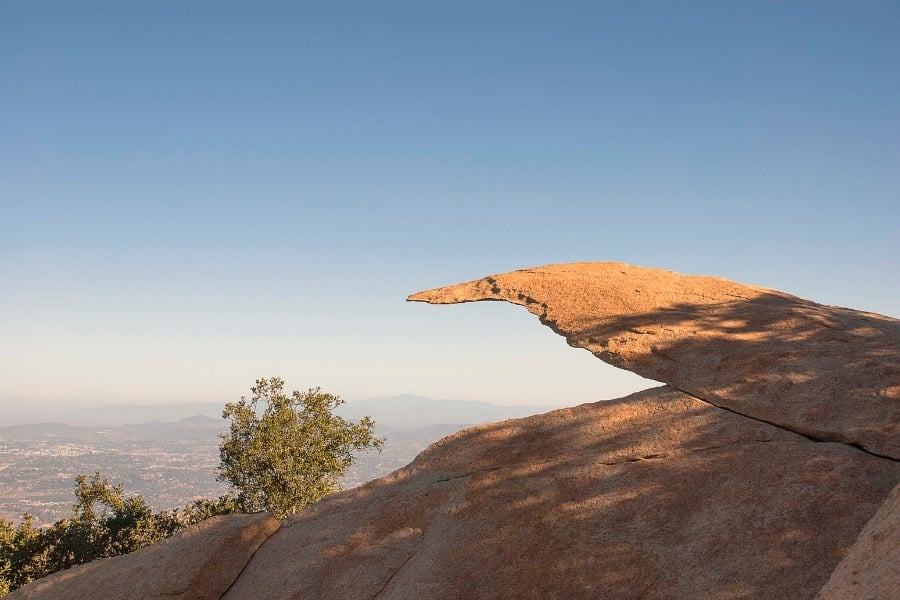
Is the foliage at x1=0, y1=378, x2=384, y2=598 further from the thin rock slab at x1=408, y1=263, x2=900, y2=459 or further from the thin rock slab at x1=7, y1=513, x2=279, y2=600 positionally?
the thin rock slab at x1=408, y1=263, x2=900, y2=459

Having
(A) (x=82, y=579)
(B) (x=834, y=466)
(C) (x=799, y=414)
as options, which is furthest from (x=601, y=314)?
(A) (x=82, y=579)

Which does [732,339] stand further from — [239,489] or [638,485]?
[239,489]

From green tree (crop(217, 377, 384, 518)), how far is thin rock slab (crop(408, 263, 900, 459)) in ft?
85.0

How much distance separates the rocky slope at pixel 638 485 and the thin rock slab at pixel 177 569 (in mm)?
52

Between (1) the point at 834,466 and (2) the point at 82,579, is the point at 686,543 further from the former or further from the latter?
(2) the point at 82,579

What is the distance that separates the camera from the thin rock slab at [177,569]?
14.3 meters

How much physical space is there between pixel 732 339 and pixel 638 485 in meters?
3.69

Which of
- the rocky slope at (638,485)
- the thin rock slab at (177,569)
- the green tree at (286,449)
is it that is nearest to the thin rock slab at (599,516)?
the rocky slope at (638,485)

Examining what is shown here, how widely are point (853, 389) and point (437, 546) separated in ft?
25.4

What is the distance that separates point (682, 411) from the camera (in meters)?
12.4

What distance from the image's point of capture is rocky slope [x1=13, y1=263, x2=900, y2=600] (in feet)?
31.6

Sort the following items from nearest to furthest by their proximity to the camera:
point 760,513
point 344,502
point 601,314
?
1. point 760,513
2. point 601,314
3. point 344,502

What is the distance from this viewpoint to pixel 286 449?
37500mm

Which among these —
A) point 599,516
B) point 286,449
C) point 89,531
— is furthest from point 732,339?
point 89,531
